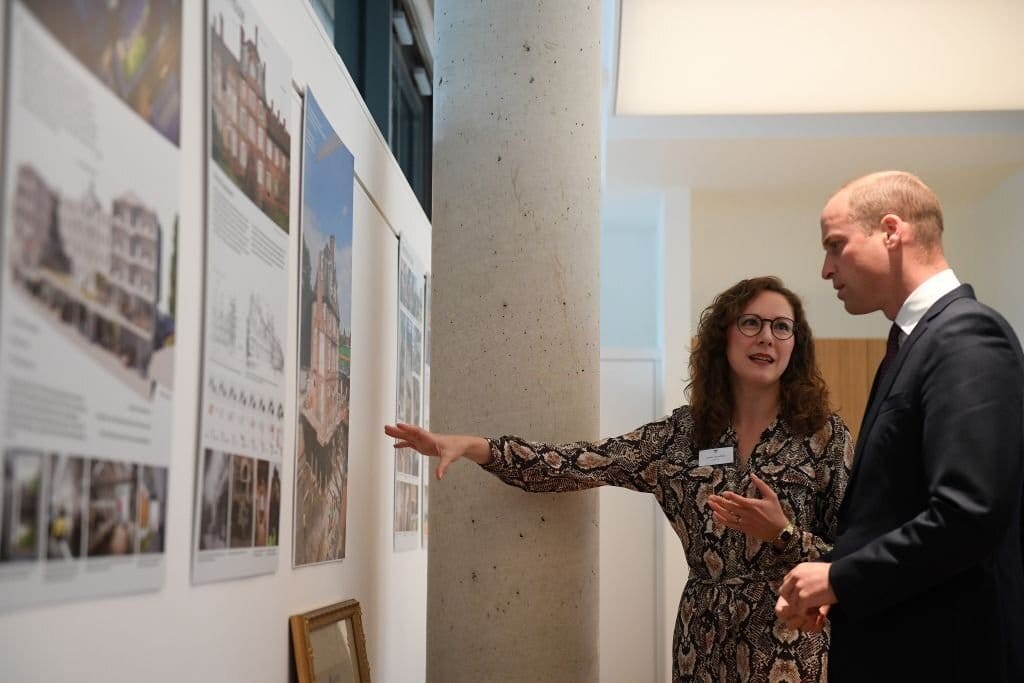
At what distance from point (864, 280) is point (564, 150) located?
1.52m

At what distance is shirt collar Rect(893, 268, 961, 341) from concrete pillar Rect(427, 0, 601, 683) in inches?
57.1

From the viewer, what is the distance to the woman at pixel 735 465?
11.8 ft

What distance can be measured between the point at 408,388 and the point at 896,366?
3131mm

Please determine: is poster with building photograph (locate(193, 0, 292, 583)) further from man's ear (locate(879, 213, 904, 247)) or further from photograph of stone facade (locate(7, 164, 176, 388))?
man's ear (locate(879, 213, 904, 247))

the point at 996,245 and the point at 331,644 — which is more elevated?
the point at 996,245

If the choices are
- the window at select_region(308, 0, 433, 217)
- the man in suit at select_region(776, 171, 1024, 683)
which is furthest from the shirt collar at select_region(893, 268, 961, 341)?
the window at select_region(308, 0, 433, 217)

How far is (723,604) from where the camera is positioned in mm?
3668

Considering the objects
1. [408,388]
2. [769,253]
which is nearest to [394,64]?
[408,388]

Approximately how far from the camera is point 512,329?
4105mm

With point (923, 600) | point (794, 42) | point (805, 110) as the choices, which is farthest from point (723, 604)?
point (805, 110)

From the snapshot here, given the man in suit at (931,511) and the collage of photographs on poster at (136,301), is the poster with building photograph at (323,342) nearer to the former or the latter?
the collage of photographs on poster at (136,301)

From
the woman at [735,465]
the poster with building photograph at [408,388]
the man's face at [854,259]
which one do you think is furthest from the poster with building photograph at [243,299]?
the poster with building photograph at [408,388]

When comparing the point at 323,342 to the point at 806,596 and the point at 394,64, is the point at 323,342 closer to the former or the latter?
the point at 806,596

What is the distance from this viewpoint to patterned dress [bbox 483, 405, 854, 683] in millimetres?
3590
